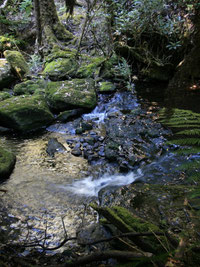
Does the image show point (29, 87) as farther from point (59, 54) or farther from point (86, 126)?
point (86, 126)

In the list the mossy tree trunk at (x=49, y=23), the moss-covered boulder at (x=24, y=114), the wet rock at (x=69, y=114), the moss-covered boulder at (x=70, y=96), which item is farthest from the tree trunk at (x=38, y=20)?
the wet rock at (x=69, y=114)

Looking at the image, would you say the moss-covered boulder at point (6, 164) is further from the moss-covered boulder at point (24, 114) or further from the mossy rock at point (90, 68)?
the mossy rock at point (90, 68)

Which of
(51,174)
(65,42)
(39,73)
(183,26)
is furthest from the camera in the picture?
(65,42)

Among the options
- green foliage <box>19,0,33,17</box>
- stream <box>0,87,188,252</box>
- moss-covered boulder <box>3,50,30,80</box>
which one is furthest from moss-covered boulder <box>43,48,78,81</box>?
green foliage <box>19,0,33,17</box>

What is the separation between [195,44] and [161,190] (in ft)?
15.0

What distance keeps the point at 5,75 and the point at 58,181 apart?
5.42 m

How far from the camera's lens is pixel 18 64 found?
8.39 metres

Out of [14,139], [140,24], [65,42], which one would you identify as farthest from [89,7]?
[14,139]

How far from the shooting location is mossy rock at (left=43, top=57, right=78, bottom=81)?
7.79 metres

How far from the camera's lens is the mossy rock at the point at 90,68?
776cm

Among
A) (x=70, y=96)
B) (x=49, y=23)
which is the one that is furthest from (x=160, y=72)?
(x=49, y=23)

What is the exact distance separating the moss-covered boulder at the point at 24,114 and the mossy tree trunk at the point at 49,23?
4.42 meters

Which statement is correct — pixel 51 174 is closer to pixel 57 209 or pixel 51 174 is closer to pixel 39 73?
pixel 57 209

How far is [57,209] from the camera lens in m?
3.11
